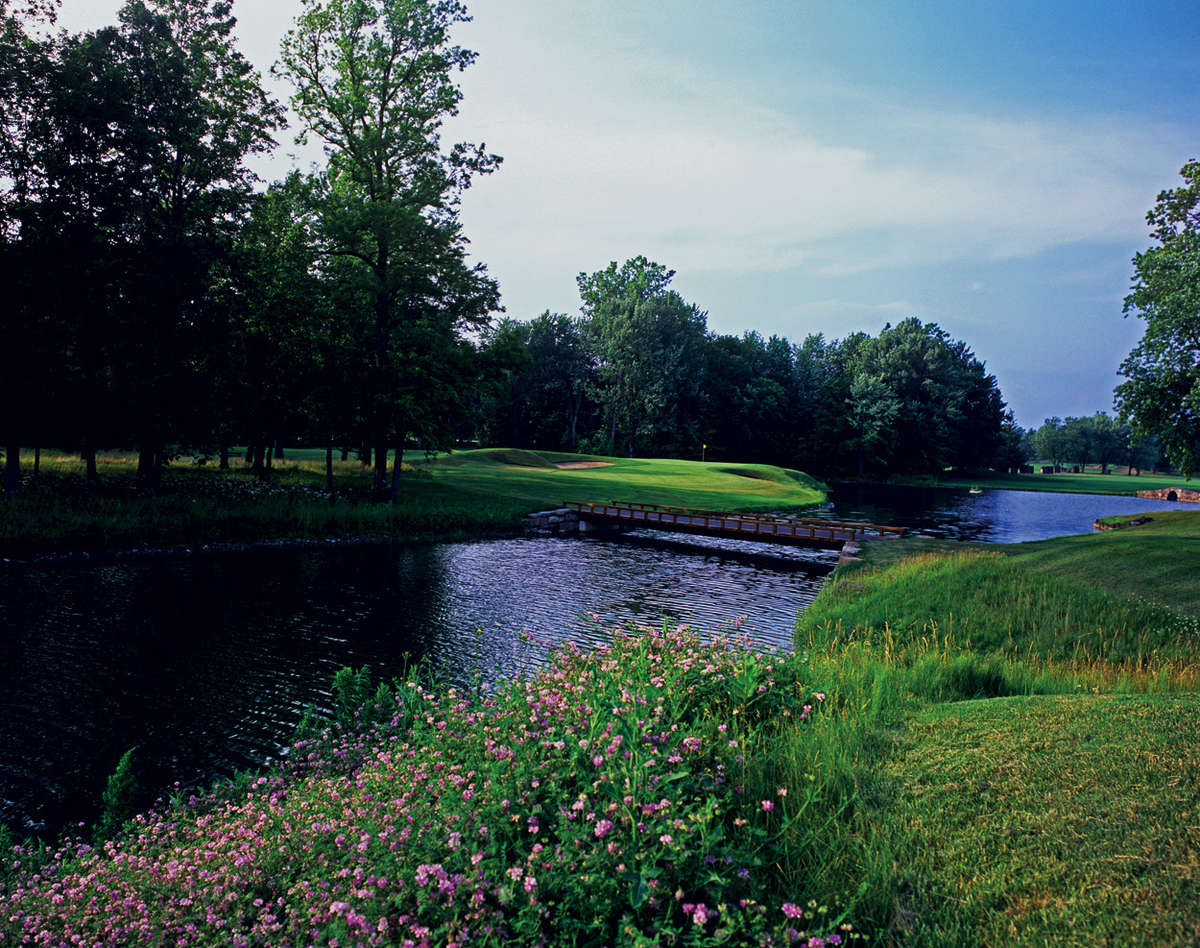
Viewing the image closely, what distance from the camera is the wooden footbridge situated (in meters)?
34.0

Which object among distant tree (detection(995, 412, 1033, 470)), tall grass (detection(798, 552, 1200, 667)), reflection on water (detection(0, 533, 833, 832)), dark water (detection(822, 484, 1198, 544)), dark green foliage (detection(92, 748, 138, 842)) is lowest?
reflection on water (detection(0, 533, 833, 832))

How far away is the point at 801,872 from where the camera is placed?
466 cm

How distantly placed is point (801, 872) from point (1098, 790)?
7.47 feet

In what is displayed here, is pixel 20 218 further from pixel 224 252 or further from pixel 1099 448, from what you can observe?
pixel 1099 448

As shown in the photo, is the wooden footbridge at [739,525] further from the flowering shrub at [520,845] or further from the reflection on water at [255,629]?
the flowering shrub at [520,845]

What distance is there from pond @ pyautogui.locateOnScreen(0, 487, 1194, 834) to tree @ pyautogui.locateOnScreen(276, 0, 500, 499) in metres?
9.66

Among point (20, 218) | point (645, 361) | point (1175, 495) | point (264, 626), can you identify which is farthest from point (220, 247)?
point (1175, 495)

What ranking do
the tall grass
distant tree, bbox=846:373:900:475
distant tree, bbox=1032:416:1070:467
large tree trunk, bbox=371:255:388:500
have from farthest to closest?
distant tree, bbox=1032:416:1070:467 → distant tree, bbox=846:373:900:475 → large tree trunk, bbox=371:255:388:500 → the tall grass

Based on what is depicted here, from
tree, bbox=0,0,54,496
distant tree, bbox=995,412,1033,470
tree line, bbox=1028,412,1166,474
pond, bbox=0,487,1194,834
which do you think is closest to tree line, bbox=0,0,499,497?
tree, bbox=0,0,54,496

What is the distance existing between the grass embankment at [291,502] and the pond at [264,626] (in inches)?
70.7

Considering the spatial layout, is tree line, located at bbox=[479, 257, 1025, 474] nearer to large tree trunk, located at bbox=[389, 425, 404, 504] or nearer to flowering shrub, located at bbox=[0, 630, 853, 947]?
large tree trunk, located at bbox=[389, 425, 404, 504]

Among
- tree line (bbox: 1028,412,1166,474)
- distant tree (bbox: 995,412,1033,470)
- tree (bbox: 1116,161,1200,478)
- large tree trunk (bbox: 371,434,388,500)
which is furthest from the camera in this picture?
tree line (bbox: 1028,412,1166,474)

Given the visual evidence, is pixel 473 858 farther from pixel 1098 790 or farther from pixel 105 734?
pixel 105 734

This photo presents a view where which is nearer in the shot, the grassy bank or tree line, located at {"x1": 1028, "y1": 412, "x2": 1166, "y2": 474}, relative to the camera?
the grassy bank
